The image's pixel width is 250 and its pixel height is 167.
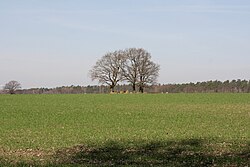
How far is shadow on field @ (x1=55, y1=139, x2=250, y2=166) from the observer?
473 inches

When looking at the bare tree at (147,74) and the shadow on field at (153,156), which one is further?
the bare tree at (147,74)

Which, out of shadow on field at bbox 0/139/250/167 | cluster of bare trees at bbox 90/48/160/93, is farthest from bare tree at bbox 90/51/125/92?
shadow on field at bbox 0/139/250/167

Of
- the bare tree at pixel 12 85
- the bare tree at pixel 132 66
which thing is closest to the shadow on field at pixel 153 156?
the bare tree at pixel 132 66

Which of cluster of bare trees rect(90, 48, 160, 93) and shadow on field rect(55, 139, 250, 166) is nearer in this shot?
shadow on field rect(55, 139, 250, 166)

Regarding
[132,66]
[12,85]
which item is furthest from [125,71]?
[12,85]

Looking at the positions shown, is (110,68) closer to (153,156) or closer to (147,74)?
(147,74)

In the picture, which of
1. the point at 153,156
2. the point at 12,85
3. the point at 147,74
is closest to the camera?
the point at 153,156

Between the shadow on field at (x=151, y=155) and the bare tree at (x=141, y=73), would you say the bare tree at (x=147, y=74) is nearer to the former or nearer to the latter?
the bare tree at (x=141, y=73)

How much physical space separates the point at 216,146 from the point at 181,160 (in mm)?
3547

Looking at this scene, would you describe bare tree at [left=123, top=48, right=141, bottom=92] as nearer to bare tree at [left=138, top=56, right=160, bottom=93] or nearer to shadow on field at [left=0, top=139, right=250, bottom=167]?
bare tree at [left=138, top=56, right=160, bottom=93]

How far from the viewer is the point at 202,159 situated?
1259 centimetres

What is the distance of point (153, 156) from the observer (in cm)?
1314

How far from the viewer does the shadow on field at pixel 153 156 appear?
12023 millimetres

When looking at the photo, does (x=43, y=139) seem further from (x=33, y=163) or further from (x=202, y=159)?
(x=202, y=159)
